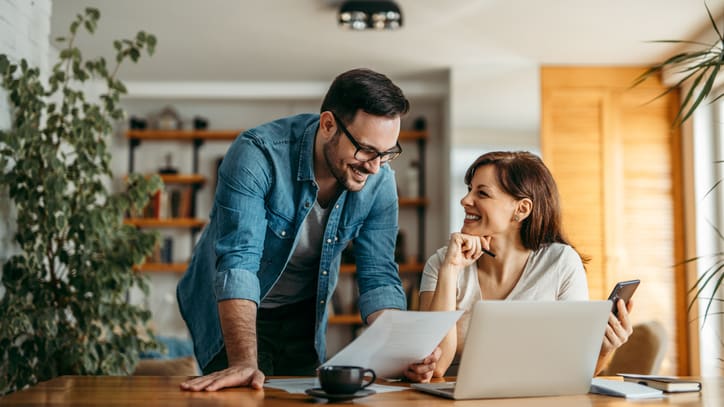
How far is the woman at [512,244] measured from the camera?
2.00 meters

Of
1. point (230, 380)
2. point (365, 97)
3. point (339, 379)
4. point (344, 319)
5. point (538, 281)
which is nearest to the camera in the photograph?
point (339, 379)

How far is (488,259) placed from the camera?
6.92ft

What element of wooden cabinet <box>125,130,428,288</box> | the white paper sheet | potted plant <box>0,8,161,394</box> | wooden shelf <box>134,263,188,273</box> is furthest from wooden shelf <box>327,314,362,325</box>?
the white paper sheet

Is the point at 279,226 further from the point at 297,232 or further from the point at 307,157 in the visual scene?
the point at 307,157

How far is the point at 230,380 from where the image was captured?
4.70ft

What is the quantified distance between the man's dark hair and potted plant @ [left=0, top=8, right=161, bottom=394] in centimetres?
142

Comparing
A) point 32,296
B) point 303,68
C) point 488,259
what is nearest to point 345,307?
point 303,68

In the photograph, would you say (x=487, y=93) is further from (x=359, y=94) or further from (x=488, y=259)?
(x=359, y=94)

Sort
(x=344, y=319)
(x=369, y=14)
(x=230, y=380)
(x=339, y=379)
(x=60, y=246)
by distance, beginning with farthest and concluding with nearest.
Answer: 1. (x=344, y=319)
2. (x=369, y=14)
3. (x=60, y=246)
4. (x=230, y=380)
5. (x=339, y=379)

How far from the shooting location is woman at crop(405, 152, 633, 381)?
2.00 metres

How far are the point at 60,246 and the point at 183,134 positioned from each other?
2995 mm

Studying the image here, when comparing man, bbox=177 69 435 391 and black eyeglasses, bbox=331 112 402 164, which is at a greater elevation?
black eyeglasses, bbox=331 112 402 164

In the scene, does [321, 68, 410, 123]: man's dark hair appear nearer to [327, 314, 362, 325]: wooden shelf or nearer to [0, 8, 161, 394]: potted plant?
[0, 8, 161, 394]: potted plant

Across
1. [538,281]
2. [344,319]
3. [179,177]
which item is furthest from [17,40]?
[344,319]
